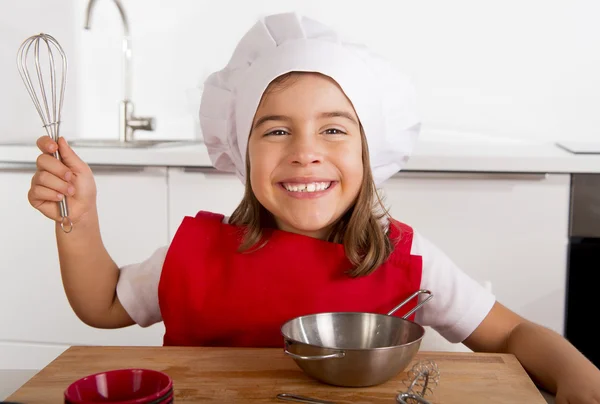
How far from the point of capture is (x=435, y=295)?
1.04 meters

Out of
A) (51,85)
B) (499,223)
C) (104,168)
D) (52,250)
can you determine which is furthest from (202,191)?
(51,85)

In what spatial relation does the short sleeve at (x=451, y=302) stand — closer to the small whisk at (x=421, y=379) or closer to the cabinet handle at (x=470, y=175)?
the small whisk at (x=421, y=379)

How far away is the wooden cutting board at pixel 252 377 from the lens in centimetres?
66

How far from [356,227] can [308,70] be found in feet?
0.76

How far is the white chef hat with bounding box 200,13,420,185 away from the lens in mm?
987

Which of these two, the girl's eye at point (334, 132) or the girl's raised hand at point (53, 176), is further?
the girl's eye at point (334, 132)

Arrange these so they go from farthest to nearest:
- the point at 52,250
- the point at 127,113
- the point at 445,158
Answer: the point at 127,113
the point at 52,250
the point at 445,158

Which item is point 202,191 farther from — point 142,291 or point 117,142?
point 142,291

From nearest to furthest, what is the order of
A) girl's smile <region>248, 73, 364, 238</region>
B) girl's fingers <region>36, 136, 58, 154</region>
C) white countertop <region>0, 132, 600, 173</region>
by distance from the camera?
1. girl's fingers <region>36, 136, 58, 154</region>
2. girl's smile <region>248, 73, 364, 238</region>
3. white countertop <region>0, 132, 600, 173</region>

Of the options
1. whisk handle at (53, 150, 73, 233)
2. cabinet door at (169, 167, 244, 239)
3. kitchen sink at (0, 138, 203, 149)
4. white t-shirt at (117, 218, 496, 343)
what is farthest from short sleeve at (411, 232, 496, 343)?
kitchen sink at (0, 138, 203, 149)

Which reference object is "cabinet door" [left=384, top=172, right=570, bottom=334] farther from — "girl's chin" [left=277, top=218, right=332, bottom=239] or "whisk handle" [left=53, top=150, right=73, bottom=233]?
"whisk handle" [left=53, top=150, right=73, bottom=233]

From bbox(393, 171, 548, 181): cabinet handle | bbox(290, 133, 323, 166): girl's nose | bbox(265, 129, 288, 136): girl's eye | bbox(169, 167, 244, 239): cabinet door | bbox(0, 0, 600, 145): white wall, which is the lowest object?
bbox(169, 167, 244, 239): cabinet door

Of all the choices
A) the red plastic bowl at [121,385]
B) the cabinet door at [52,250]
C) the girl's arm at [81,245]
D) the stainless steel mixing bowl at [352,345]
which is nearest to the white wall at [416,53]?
the cabinet door at [52,250]

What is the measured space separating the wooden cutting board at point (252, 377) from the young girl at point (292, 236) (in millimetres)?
230
